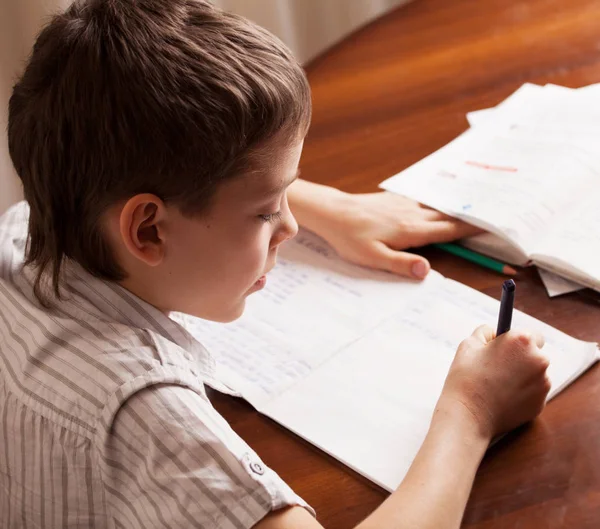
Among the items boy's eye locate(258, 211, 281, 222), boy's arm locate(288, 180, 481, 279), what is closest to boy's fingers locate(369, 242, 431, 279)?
boy's arm locate(288, 180, 481, 279)

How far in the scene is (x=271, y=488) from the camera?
0.64 m

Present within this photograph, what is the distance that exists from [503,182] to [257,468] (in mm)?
588

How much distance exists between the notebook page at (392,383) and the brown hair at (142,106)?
0.23 metres

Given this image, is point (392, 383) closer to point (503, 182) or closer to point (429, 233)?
point (429, 233)

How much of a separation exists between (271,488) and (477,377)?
0.80 ft

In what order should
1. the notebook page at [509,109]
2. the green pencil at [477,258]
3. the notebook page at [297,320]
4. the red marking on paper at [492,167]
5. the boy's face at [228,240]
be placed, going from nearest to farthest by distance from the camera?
the boy's face at [228,240], the notebook page at [297,320], the green pencil at [477,258], the red marking on paper at [492,167], the notebook page at [509,109]

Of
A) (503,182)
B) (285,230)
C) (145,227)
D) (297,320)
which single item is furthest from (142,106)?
(503,182)

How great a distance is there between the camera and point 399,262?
984mm

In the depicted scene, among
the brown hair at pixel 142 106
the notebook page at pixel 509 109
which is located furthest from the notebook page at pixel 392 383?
the notebook page at pixel 509 109

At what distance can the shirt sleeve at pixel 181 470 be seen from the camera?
635mm

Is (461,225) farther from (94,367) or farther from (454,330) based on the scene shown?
(94,367)

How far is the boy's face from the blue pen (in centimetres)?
22

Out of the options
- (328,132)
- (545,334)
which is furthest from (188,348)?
(328,132)

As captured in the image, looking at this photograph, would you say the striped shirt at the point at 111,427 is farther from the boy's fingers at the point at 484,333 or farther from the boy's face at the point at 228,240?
the boy's fingers at the point at 484,333
